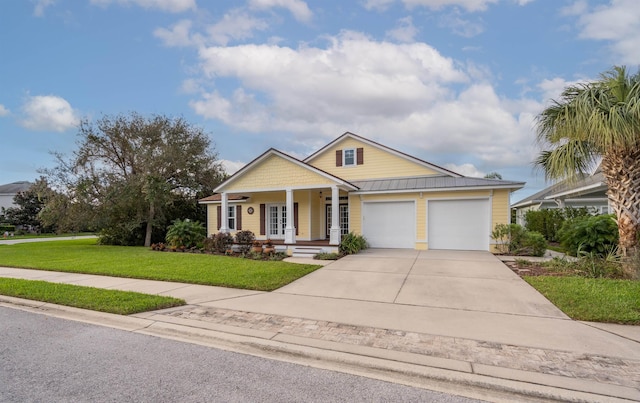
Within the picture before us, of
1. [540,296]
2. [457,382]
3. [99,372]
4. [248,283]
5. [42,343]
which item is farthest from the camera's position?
[248,283]

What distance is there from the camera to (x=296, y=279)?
8602 mm

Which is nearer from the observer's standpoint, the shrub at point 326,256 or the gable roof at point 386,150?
the shrub at point 326,256

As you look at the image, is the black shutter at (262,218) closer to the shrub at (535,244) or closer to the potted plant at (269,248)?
the potted plant at (269,248)

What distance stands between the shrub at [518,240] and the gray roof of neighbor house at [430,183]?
5.75 ft

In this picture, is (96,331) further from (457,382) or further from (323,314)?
(457,382)

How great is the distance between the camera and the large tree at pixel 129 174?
710 inches

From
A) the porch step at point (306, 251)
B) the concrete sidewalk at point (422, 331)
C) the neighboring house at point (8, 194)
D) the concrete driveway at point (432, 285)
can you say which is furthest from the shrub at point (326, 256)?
the neighboring house at point (8, 194)

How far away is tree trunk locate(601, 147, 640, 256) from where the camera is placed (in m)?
7.91

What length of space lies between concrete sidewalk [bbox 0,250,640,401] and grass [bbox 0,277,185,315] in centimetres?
22

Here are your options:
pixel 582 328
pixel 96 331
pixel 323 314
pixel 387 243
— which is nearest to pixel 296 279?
pixel 323 314

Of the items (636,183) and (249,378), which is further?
(636,183)

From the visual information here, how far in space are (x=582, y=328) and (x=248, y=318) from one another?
5092 mm

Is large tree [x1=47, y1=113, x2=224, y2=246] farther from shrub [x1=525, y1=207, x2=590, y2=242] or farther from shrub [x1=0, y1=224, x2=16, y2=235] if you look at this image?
shrub [x1=0, y1=224, x2=16, y2=235]

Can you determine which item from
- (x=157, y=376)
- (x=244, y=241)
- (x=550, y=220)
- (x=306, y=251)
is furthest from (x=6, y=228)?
(x=550, y=220)
